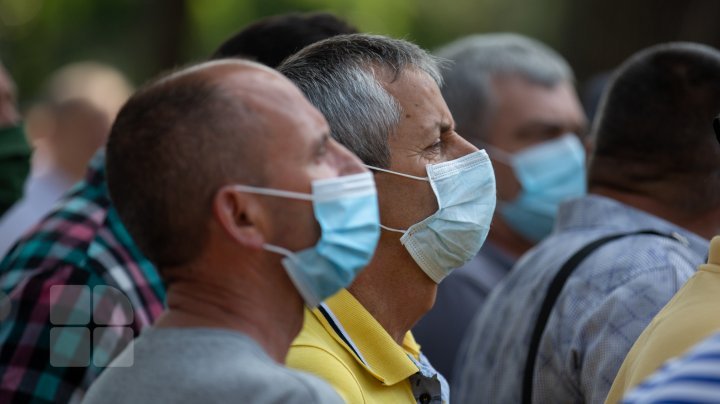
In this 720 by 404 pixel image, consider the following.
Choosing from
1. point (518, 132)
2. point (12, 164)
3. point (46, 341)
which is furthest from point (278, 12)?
point (46, 341)

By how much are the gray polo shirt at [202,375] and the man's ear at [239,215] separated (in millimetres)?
185

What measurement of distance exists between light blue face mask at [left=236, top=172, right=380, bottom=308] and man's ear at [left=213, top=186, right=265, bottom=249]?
0.12 feet

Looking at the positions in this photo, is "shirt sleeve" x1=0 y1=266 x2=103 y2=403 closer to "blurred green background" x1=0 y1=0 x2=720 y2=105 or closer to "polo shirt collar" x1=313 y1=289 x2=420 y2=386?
"polo shirt collar" x1=313 y1=289 x2=420 y2=386

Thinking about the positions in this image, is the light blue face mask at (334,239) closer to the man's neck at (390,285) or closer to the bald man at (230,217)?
the bald man at (230,217)

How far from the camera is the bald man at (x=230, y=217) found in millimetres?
2045

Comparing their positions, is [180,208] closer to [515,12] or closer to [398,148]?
[398,148]

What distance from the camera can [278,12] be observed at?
46.8ft

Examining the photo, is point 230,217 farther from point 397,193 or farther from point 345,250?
point 397,193

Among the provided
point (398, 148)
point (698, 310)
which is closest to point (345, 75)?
point (398, 148)

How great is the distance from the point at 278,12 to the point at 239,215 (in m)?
12.4

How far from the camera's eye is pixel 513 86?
216 inches

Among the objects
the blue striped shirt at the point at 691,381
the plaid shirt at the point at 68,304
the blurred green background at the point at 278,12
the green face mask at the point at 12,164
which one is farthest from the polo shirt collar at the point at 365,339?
the blurred green background at the point at 278,12

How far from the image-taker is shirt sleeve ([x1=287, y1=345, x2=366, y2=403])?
8.24ft

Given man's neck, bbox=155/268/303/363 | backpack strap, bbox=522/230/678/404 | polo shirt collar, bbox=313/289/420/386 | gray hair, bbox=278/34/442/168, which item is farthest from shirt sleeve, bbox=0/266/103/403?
backpack strap, bbox=522/230/678/404
